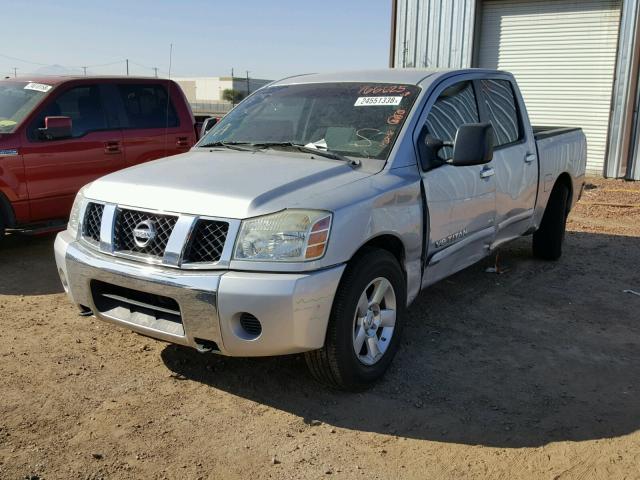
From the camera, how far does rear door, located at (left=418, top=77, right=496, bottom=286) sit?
4227mm

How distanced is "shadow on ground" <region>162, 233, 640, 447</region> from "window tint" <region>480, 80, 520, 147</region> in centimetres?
136

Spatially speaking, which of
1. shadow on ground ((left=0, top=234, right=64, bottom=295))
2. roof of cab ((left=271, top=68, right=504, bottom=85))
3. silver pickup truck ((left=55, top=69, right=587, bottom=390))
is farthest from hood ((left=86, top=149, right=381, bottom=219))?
shadow on ground ((left=0, top=234, right=64, bottom=295))

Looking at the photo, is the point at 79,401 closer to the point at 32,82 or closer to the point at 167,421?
the point at 167,421

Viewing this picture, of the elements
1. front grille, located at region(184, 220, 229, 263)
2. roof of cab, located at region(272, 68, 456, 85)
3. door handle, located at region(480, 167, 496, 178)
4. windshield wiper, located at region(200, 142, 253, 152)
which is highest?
roof of cab, located at region(272, 68, 456, 85)

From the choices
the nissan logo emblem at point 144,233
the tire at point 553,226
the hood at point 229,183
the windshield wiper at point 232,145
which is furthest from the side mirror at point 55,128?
Result: the tire at point 553,226

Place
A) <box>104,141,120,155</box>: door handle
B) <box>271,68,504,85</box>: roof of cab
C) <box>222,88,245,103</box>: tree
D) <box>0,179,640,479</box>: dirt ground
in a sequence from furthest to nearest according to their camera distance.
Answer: <box>222,88,245,103</box>: tree
<box>104,141,120,155</box>: door handle
<box>271,68,504,85</box>: roof of cab
<box>0,179,640,479</box>: dirt ground

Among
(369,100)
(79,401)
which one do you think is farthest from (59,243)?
(369,100)

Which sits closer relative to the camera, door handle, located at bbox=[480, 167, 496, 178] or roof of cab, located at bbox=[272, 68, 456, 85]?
roof of cab, located at bbox=[272, 68, 456, 85]


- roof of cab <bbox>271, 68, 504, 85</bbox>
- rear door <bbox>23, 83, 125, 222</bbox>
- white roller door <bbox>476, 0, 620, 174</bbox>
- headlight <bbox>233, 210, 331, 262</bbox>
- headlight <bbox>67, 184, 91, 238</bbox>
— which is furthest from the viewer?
white roller door <bbox>476, 0, 620, 174</bbox>

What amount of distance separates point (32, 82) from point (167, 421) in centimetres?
495

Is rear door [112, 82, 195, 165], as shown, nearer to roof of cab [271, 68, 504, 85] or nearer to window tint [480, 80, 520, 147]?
roof of cab [271, 68, 504, 85]

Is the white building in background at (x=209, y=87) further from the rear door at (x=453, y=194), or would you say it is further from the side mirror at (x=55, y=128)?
the rear door at (x=453, y=194)

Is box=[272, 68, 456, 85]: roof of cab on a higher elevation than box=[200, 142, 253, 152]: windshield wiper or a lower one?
higher

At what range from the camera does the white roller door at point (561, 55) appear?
12.2m
